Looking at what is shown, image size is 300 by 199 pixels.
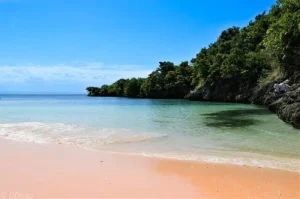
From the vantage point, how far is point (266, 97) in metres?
31.0

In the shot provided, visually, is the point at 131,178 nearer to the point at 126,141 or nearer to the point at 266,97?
the point at 126,141

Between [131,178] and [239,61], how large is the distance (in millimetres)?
44447

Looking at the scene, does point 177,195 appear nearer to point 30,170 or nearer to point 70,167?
point 70,167

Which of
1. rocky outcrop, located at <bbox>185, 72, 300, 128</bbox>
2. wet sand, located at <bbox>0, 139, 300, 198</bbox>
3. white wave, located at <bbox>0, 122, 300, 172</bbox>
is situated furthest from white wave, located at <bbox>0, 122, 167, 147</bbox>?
rocky outcrop, located at <bbox>185, 72, 300, 128</bbox>

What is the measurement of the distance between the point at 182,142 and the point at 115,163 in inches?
151

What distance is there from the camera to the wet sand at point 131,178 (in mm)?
5512

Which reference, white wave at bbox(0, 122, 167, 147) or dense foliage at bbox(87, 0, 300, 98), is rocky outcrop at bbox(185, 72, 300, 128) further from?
white wave at bbox(0, 122, 167, 147)

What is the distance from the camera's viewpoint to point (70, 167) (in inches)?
294

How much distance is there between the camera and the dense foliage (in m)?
24.1

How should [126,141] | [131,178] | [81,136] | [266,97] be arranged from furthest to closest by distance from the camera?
1. [266,97]
2. [81,136]
3. [126,141]
4. [131,178]

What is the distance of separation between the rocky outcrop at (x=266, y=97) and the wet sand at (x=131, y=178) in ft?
29.6

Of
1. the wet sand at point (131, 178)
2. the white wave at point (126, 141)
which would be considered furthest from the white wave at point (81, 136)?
the wet sand at point (131, 178)

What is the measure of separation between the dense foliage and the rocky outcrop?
0.99 m

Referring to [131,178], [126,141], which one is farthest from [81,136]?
[131,178]
